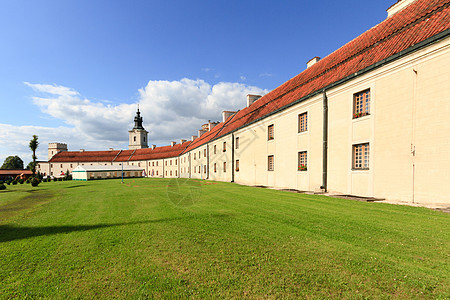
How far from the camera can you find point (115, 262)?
448 cm

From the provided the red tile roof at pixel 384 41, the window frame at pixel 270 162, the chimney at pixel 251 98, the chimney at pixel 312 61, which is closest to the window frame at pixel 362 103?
the red tile roof at pixel 384 41

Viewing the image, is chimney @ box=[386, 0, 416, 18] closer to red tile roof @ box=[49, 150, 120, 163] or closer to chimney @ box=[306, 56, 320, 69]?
chimney @ box=[306, 56, 320, 69]

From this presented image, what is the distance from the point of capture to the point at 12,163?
329 feet

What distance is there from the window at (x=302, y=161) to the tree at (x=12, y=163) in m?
135

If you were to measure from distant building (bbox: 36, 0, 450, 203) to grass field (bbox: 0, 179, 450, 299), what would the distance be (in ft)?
10.6

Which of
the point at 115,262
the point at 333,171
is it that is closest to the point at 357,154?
the point at 333,171

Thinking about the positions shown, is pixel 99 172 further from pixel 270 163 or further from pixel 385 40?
pixel 385 40

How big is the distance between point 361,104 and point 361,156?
132 inches

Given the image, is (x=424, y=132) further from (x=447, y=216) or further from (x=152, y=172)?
(x=152, y=172)

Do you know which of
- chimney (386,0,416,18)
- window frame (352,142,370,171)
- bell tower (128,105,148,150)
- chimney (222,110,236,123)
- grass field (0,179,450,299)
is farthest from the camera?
bell tower (128,105,148,150)

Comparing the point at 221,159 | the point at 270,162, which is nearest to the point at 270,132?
the point at 270,162

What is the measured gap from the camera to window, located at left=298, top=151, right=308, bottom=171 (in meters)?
17.2

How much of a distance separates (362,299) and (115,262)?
464 cm

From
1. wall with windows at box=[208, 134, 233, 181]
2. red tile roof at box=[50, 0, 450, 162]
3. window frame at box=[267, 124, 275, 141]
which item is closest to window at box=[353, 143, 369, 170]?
red tile roof at box=[50, 0, 450, 162]
